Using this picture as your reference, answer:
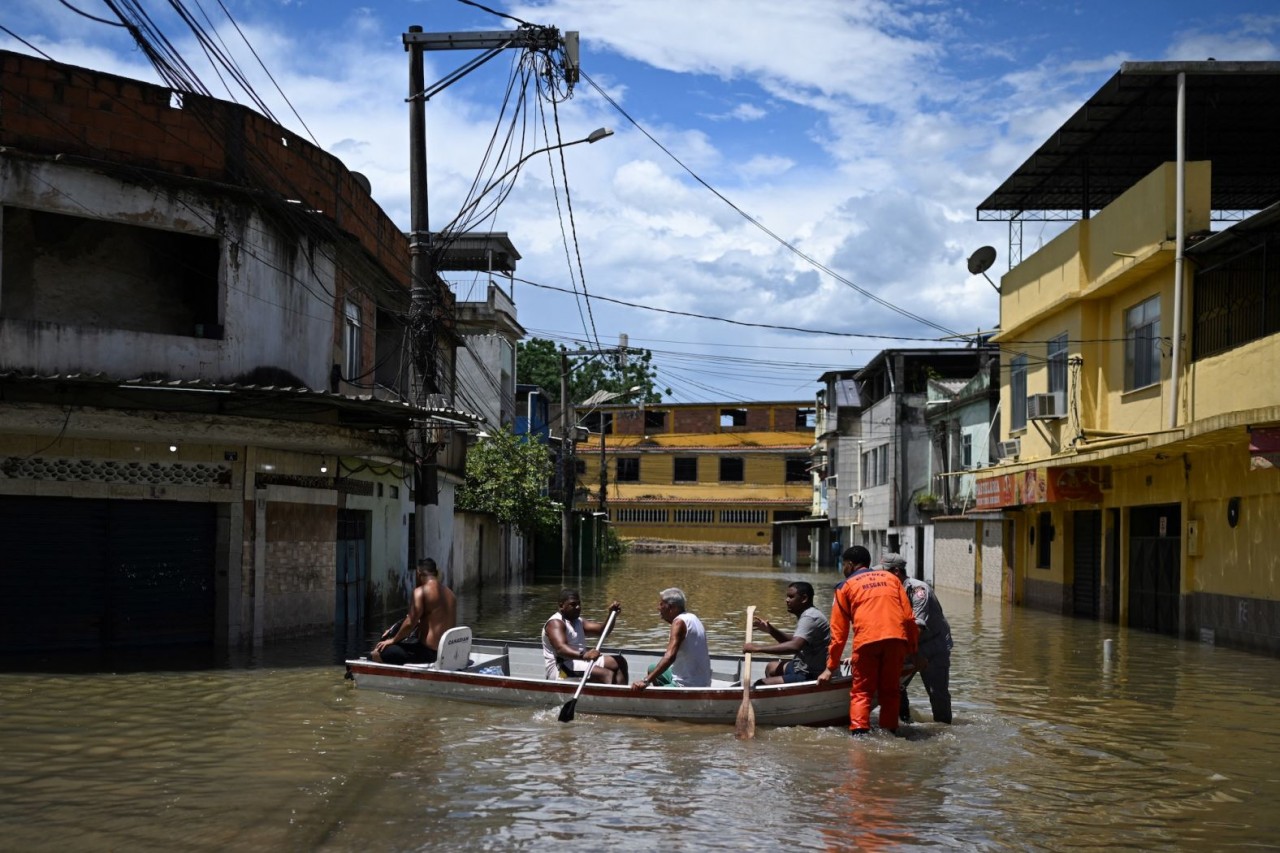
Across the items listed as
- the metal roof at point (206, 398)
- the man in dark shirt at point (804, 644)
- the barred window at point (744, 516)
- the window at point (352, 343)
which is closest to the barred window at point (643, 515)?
the barred window at point (744, 516)

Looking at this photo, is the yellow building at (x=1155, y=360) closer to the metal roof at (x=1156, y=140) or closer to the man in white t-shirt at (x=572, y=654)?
the metal roof at (x=1156, y=140)

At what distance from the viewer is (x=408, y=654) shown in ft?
47.2

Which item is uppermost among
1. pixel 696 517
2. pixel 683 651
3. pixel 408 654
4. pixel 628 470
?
pixel 628 470

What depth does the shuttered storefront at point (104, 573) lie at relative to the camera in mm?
16094

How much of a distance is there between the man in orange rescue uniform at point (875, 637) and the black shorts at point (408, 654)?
5.13 meters

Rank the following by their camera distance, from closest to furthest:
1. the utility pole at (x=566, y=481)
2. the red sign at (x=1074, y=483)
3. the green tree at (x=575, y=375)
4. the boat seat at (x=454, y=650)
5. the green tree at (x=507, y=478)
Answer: the boat seat at (x=454, y=650), the red sign at (x=1074, y=483), the green tree at (x=507, y=478), the utility pole at (x=566, y=481), the green tree at (x=575, y=375)

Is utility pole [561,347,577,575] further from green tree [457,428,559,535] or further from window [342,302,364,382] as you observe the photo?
window [342,302,364,382]

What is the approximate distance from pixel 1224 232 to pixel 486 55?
1152 cm

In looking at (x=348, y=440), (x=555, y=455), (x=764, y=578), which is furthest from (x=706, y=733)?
(x=555, y=455)

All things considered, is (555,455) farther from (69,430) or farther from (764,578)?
(69,430)

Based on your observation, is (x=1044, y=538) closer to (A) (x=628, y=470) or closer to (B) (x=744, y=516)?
(B) (x=744, y=516)

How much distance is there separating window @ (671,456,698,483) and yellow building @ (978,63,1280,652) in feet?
145

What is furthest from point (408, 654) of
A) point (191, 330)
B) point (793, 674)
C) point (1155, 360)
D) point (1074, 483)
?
point (1074, 483)

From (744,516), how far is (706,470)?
11.5 ft
